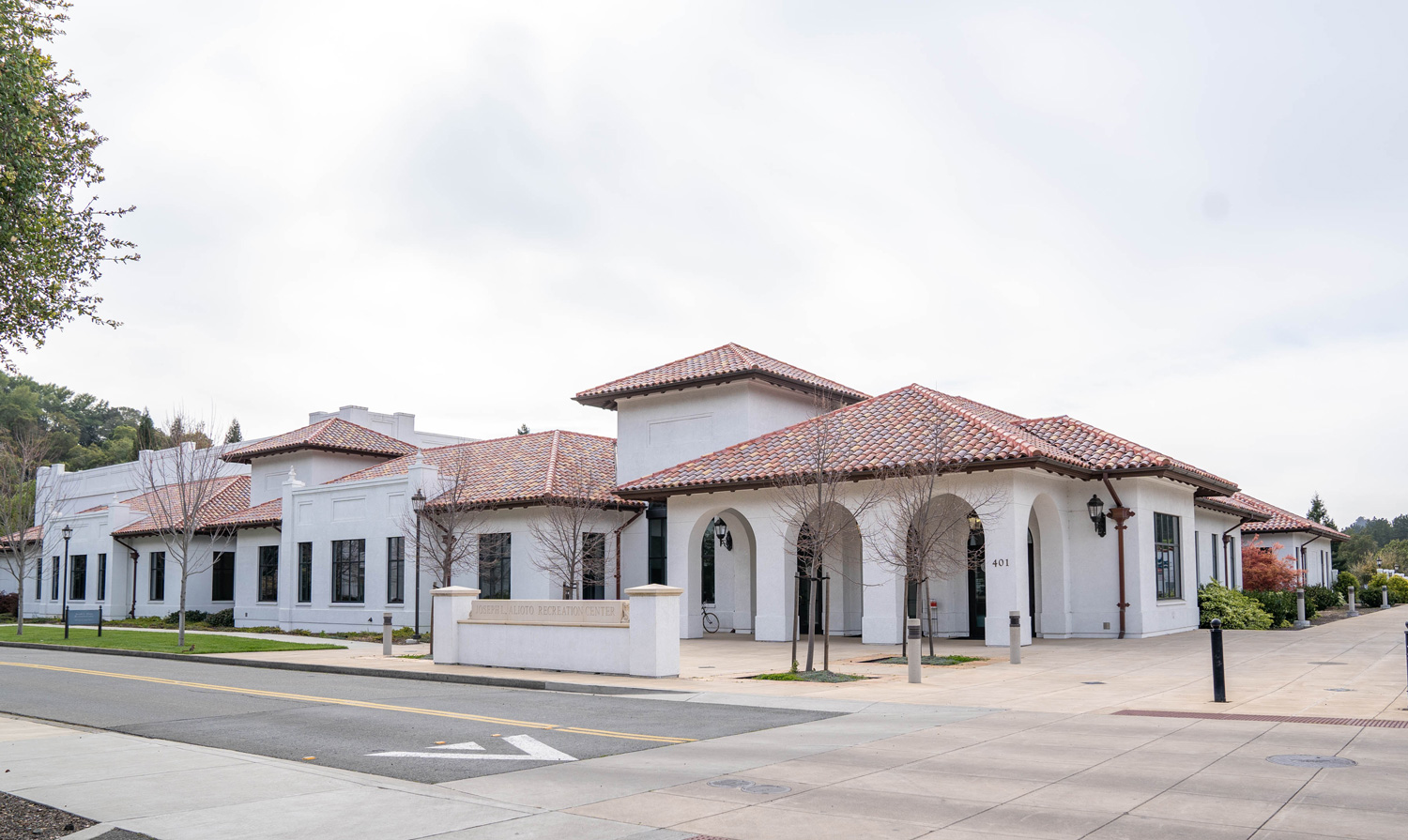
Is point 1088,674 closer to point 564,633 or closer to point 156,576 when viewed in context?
point 564,633

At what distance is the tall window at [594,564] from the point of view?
31.3 meters

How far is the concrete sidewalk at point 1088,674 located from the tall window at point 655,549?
6.13m

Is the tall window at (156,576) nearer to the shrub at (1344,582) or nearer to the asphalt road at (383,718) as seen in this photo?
the asphalt road at (383,718)

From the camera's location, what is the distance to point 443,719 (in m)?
13.6

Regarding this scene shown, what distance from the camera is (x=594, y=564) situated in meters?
31.7

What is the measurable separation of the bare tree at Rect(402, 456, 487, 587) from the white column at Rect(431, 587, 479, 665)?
8.27 m

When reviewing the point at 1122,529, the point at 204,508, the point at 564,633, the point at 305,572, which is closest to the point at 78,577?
the point at 204,508

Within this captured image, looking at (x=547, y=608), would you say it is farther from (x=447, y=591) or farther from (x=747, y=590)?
(x=747, y=590)

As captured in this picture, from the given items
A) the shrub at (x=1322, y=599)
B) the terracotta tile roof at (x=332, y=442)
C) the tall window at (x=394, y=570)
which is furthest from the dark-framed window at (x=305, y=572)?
the shrub at (x=1322, y=599)

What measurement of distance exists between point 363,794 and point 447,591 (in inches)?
544

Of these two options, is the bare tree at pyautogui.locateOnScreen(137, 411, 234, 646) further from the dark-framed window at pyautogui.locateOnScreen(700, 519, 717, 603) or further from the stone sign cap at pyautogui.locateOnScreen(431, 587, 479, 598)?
the dark-framed window at pyautogui.locateOnScreen(700, 519, 717, 603)

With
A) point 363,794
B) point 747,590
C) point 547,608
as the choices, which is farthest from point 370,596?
point 363,794

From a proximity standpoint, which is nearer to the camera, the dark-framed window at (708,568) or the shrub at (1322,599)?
the dark-framed window at (708,568)

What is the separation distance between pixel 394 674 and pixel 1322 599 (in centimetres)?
3827
